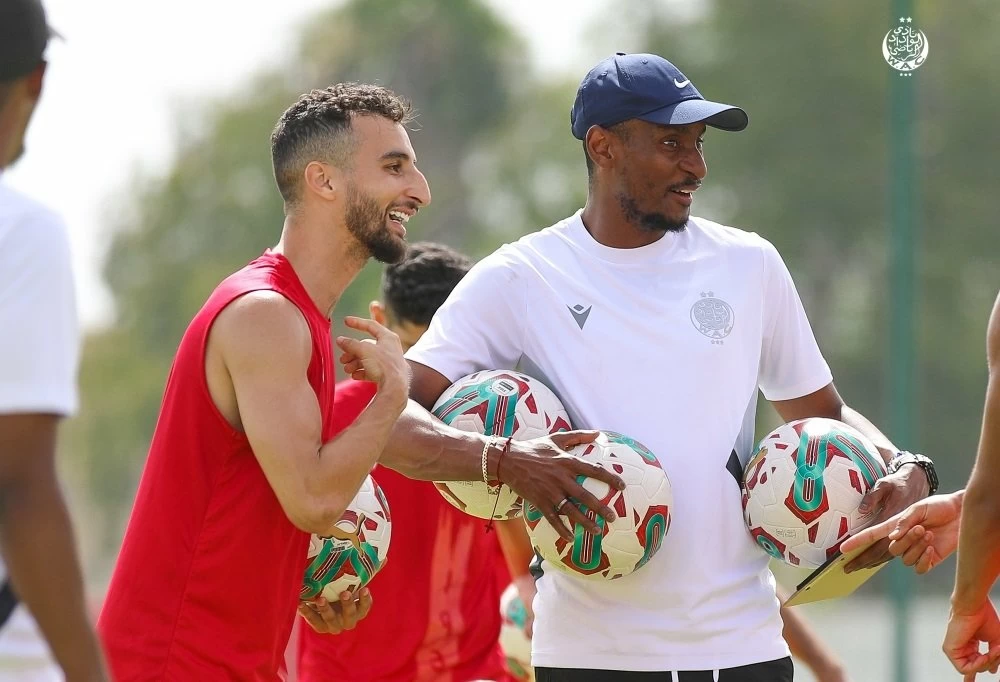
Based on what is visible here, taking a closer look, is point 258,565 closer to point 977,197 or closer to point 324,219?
point 324,219

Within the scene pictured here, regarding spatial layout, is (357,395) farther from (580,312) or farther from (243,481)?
(243,481)

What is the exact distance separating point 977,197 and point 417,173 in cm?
2697

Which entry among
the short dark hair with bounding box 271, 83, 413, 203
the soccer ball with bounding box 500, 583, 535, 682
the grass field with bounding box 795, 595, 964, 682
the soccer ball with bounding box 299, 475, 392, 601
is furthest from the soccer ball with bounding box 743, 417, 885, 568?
the grass field with bounding box 795, 595, 964, 682

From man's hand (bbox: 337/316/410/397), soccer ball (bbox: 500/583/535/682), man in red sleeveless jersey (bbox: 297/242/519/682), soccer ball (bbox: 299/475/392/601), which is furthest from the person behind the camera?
soccer ball (bbox: 500/583/535/682)

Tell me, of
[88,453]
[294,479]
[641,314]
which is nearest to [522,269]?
[641,314]

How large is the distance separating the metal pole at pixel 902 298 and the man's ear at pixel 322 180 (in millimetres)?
7227

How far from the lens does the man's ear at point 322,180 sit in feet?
13.8

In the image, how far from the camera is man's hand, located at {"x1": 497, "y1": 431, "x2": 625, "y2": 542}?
4.09 metres

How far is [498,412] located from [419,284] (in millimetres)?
1513

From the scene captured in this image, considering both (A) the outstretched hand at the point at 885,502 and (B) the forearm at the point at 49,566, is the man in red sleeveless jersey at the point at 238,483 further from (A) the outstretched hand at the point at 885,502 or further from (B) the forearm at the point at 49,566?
(A) the outstretched hand at the point at 885,502

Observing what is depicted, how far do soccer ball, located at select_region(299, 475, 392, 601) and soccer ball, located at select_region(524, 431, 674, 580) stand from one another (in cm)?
57

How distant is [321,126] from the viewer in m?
4.33

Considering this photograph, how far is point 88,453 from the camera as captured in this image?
35781mm

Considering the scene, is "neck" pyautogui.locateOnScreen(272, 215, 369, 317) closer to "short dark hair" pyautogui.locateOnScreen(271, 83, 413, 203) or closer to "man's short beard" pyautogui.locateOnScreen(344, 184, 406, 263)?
"man's short beard" pyautogui.locateOnScreen(344, 184, 406, 263)
